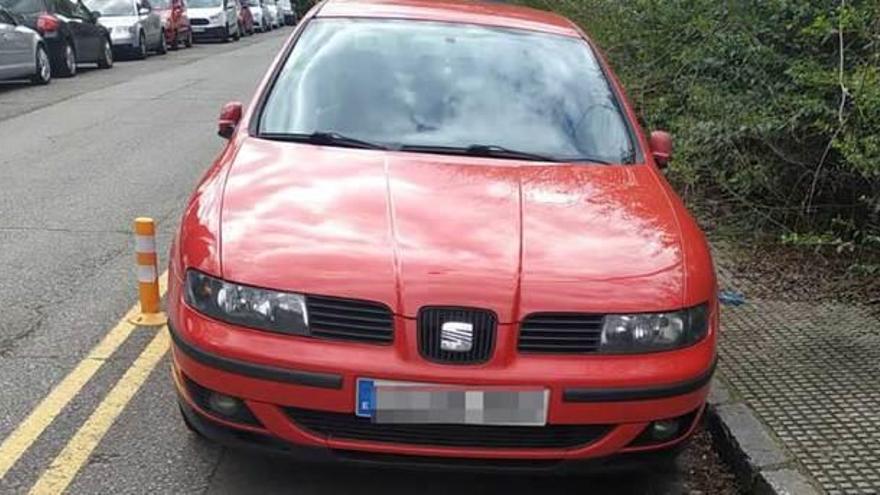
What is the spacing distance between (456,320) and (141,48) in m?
21.1

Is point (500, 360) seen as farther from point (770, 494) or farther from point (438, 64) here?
point (438, 64)

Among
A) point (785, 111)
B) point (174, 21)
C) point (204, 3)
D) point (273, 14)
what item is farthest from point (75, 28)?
point (273, 14)

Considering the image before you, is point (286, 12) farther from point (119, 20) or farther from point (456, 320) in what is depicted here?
point (456, 320)

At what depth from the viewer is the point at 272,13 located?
4528cm

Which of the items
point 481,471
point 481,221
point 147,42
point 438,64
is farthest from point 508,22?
point 147,42

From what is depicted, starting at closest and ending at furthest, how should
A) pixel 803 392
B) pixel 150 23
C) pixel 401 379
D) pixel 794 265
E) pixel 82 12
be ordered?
pixel 401 379
pixel 803 392
pixel 794 265
pixel 82 12
pixel 150 23

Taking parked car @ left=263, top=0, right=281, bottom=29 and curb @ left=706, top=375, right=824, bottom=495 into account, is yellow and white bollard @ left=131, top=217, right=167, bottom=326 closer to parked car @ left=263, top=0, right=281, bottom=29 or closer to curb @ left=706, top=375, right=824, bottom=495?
curb @ left=706, top=375, right=824, bottom=495

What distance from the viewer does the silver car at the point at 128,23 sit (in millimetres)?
21859

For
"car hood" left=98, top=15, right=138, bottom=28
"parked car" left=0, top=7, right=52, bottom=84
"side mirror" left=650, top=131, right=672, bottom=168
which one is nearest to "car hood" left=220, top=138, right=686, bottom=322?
"side mirror" left=650, top=131, right=672, bottom=168

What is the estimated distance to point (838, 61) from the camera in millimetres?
5875

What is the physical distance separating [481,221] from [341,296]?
65 centimetres

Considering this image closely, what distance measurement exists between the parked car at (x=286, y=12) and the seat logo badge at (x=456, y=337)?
47216 millimetres

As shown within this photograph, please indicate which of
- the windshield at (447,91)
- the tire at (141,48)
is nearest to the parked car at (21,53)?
the tire at (141,48)

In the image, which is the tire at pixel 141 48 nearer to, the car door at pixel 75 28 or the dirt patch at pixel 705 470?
the car door at pixel 75 28
